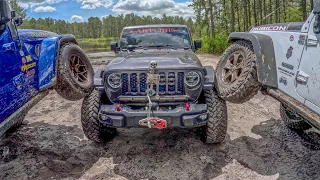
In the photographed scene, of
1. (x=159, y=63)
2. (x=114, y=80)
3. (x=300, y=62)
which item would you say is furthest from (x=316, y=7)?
(x=114, y=80)

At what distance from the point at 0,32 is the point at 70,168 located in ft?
5.78

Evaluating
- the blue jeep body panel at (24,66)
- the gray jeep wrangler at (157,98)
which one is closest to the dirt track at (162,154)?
→ the gray jeep wrangler at (157,98)

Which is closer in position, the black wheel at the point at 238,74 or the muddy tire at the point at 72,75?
the black wheel at the point at 238,74

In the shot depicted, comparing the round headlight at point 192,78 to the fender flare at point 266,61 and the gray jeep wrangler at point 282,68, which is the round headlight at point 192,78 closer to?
the gray jeep wrangler at point 282,68

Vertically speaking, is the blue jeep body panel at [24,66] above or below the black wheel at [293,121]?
above

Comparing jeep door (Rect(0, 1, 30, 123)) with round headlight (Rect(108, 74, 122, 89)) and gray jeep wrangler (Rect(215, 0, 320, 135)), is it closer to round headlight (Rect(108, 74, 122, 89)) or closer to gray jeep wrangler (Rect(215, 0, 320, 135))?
round headlight (Rect(108, 74, 122, 89))

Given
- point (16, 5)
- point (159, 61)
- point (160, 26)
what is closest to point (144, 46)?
point (160, 26)

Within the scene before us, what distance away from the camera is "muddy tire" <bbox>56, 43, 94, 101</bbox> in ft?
14.4

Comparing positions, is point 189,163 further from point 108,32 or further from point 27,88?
point 108,32

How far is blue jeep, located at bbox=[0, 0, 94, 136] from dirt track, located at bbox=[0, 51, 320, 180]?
0.59 m

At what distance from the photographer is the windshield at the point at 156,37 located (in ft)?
16.3

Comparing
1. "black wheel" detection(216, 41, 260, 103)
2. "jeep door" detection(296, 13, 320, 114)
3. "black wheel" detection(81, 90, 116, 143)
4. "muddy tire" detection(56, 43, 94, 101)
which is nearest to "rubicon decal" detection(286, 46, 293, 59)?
"jeep door" detection(296, 13, 320, 114)

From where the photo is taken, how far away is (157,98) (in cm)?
338

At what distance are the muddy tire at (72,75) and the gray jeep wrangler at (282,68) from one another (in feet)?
7.16
